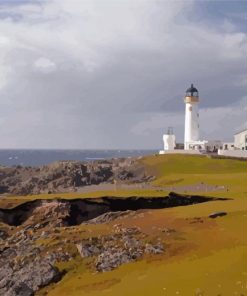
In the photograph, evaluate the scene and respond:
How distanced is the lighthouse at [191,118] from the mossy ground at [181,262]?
64.9m

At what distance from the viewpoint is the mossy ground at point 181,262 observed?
2689 cm

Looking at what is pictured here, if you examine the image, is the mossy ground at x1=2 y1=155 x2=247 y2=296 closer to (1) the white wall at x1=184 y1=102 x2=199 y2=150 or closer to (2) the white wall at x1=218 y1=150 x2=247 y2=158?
(2) the white wall at x1=218 y1=150 x2=247 y2=158

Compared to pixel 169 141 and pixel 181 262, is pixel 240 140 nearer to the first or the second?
pixel 169 141

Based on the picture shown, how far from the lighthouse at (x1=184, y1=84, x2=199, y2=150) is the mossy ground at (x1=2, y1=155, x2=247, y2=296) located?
2555 inches

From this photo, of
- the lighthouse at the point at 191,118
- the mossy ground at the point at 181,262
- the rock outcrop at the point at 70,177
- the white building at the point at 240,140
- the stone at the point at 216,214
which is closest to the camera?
the mossy ground at the point at 181,262

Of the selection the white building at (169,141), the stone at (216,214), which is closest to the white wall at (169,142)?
the white building at (169,141)

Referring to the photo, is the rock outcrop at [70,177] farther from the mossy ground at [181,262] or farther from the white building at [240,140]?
the mossy ground at [181,262]

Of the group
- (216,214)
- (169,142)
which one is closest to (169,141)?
(169,142)

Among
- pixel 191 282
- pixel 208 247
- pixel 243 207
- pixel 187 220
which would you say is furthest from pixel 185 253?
pixel 243 207

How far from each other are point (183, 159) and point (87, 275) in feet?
203

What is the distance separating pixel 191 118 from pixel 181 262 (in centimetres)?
8207

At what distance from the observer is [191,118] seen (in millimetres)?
111000

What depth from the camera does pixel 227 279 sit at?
2700cm

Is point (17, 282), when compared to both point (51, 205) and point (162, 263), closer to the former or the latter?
point (162, 263)
